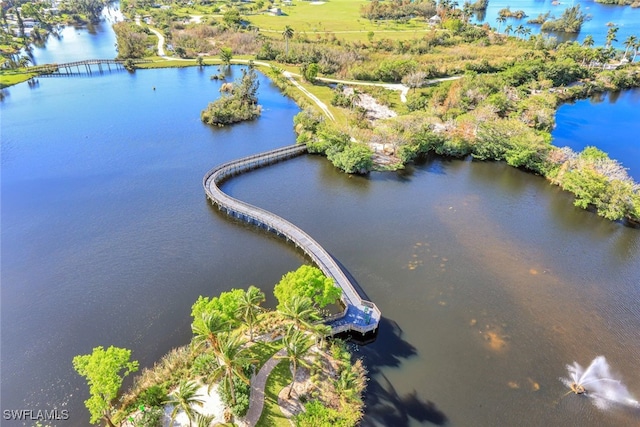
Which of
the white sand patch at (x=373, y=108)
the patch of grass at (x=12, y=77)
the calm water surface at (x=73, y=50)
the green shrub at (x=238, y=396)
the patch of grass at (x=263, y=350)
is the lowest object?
the patch of grass at (x=263, y=350)

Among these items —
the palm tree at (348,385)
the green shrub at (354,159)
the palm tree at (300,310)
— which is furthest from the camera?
the green shrub at (354,159)

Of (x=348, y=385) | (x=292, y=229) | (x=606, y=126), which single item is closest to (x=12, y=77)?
(x=292, y=229)

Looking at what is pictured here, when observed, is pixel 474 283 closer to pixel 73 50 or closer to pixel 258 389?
pixel 258 389

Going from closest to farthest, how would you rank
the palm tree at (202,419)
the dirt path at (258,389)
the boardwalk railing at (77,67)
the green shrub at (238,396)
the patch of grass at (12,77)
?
the palm tree at (202,419)
the green shrub at (238,396)
the dirt path at (258,389)
the patch of grass at (12,77)
the boardwalk railing at (77,67)

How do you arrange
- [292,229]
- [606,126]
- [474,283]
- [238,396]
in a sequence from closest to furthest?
[238,396] < [474,283] < [292,229] < [606,126]

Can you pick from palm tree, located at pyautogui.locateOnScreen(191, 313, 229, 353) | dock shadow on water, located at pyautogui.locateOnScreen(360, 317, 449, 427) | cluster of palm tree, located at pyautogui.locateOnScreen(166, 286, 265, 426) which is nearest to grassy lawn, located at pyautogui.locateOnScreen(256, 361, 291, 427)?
cluster of palm tree, located at pyautogui.locateOnScreen(166, 286, 265, 426)

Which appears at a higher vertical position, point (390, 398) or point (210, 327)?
point (210, 327)

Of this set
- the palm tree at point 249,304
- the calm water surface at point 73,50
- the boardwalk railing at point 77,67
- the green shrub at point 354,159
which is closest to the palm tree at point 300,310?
the palm tree at point 249,304

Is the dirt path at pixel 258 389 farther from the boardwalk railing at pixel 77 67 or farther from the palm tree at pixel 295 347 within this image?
the boardwalk railing at pixel 77 67
